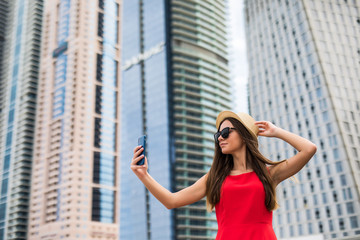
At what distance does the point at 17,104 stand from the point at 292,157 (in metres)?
133

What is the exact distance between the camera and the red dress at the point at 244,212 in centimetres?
249

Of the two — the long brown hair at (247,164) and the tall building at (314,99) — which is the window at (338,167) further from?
the long brown hair at (247,164)

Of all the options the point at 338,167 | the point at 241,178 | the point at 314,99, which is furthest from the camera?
the point at 314,99

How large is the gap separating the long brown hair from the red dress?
36 millimetres

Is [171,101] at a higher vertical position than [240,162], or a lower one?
higher

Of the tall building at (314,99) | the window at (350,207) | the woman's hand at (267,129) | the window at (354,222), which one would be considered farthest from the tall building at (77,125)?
the woman's hand at (267,129)

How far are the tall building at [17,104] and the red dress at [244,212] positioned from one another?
119703 millimetres

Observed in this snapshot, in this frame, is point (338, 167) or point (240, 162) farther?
point (338, 167)

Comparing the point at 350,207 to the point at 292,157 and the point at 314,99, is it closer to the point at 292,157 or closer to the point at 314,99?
the point at 314,99

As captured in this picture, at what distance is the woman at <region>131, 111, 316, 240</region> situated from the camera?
8.34ft

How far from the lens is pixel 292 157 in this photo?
8.94ft

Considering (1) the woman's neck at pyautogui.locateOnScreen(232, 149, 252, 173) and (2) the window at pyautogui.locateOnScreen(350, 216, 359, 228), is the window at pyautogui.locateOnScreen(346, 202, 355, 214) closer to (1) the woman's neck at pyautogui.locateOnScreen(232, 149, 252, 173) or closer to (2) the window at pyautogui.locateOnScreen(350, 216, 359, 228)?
(2) the window at pyautogui.locateOnScreen(350, 216, 359, 228)

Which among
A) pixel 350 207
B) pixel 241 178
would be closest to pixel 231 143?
pixel 241 178

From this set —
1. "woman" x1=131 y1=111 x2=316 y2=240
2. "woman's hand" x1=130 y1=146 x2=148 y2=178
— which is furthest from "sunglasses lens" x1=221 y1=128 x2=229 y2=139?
"woman's hand" x1=130 y1=146 x2=148 y2=178
